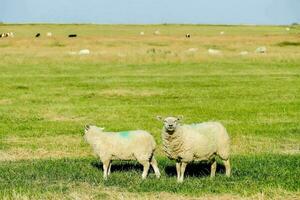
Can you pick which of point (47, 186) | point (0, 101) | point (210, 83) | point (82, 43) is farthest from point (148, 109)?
point (82, 43)

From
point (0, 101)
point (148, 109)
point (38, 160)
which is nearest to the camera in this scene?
point (38, 160)

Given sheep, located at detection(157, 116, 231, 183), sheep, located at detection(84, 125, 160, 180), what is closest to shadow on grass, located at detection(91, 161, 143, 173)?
sheep, located at detection(84, 125, 160, 180)

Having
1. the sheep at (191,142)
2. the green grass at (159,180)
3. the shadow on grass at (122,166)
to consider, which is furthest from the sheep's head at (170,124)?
the shadow on grass at (122,166)

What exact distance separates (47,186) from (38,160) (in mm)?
5049

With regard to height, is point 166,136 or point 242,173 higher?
point 166,136

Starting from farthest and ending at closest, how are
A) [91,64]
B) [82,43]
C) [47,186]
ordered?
[82,43]
[91,64]
[47,186]

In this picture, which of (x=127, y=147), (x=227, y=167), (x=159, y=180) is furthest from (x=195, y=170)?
(x=127, y=147)

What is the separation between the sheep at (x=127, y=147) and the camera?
1489cm

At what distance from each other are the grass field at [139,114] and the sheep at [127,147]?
402mm

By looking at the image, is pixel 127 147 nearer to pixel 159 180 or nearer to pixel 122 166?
pixel 159 180

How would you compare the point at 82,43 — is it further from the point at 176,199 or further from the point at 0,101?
the point at 176,199

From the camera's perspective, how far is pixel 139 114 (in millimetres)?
27953

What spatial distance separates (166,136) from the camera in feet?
46.8

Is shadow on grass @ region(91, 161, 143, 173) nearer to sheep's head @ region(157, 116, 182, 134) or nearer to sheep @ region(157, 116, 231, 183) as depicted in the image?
sheep @ region(157, 116, 231, 183)
